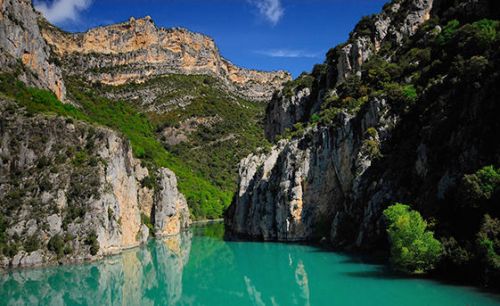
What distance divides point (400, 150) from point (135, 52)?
4488 inches

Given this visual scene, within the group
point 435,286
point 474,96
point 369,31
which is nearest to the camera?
point 435,286

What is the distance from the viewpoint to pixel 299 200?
50812 millimetres

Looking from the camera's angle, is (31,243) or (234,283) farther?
(31,243)

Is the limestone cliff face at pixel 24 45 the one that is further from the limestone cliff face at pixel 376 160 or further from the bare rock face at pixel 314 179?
the bare rock face at pixel 314 179

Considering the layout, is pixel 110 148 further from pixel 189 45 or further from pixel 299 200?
pixel 189 45

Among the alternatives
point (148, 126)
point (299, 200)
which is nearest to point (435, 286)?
point (299, 200)

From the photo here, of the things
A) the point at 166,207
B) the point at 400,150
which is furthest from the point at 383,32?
the point at 166,207

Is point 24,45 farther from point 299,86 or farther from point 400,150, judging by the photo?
point 400,150

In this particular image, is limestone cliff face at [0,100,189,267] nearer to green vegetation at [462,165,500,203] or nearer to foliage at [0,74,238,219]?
foliage at [0,74,238,219]

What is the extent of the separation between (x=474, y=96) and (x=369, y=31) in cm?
3803

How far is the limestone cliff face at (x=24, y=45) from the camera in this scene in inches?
2287

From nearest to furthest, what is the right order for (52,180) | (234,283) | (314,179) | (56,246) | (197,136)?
(234,283) → (56,246) → (52,180) → (314,179) → (197,136)

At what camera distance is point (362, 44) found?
61.8 meters

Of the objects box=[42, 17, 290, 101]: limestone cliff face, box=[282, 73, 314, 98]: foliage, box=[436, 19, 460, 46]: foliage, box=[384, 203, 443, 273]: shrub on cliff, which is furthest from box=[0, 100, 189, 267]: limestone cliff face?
box=[42, 17, 290, 101]: limestone cliff face
